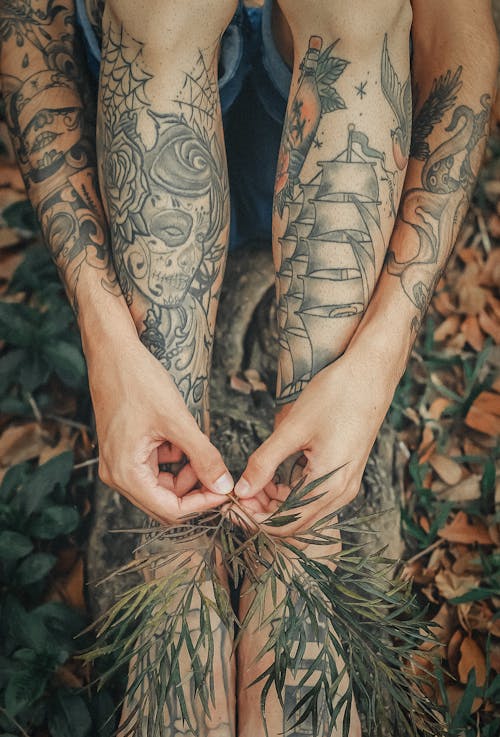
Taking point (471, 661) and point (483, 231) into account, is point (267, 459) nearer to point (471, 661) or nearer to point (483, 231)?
point (471, 661)

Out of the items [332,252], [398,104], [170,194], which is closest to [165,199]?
[170,194]

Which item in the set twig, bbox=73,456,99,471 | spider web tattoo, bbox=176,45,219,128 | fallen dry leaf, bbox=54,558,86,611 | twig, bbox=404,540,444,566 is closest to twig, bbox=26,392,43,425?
twig, bbox=73,456,99,471

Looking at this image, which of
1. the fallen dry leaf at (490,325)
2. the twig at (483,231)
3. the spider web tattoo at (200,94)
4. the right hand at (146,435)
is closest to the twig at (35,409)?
the right hand at (146,435)

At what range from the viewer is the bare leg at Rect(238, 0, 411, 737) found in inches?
39.7

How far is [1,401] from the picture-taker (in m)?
1.45

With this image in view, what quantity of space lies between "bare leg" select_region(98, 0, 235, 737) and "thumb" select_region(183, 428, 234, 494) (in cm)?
8

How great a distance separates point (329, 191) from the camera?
1049mm

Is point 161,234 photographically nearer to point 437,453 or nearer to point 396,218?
point 396,218

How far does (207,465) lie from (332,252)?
378 millimetres

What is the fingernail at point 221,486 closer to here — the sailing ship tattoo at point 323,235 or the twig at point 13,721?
the sailing ship tattoo at point 323,235

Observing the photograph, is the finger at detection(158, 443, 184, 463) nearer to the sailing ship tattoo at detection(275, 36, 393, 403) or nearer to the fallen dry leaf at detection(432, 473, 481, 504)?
the sailing ship tattoo at detection(275, 36, 393, 403)

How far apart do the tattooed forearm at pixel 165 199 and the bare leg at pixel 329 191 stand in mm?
129

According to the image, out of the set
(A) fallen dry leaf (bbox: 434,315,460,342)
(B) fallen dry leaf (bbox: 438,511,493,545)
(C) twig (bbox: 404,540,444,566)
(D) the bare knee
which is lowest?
(C) twig (bbox: 404,540,444,566)

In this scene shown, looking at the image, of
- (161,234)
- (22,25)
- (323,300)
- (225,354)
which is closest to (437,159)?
(323,300)
